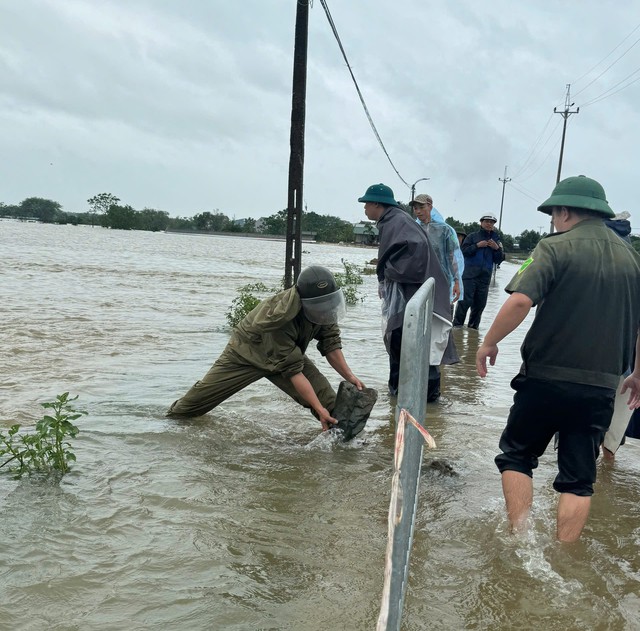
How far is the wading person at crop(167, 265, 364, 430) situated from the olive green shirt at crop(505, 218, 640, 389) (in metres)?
1.75

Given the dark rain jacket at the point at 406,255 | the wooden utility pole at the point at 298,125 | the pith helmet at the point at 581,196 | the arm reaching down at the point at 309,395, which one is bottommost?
the arm reaching down at the point at 309,395

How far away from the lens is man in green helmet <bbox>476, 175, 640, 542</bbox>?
3.32 m

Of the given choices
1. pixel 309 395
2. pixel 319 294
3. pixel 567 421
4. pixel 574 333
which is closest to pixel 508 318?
pixel 574 333

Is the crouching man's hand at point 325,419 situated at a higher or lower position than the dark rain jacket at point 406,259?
lower

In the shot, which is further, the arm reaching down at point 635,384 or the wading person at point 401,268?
the wading person at point 401,268

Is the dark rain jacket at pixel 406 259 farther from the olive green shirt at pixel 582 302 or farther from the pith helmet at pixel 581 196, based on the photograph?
the olive green shirt at pixel 582 302

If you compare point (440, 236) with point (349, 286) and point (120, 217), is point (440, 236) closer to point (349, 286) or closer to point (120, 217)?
point (349, 286)

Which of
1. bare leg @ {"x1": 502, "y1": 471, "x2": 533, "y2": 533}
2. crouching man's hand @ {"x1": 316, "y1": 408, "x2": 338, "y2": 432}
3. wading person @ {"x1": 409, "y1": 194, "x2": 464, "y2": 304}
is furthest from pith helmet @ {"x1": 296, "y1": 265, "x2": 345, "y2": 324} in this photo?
wading person @ {"x1": 409, "y1": 194, "x2": 464, "y2": 304}

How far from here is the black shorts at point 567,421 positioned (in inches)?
132

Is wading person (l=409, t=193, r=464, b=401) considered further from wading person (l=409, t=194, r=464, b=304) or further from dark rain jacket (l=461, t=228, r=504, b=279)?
dark rain jacket (l=461, t=228, r=504, b=279)

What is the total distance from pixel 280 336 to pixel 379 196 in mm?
1799

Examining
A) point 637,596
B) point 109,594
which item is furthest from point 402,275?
point 109,594

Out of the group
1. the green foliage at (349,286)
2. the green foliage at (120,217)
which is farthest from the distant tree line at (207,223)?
the green foliage at (349,286)

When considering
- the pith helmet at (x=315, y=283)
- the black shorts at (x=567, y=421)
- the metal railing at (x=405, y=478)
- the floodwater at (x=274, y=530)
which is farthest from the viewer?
the pith helmet at (x=315, y=283)
